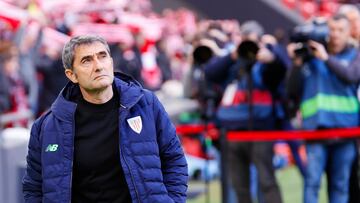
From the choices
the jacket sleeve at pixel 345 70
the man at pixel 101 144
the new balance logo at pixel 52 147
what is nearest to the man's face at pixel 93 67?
the man at pixel 101 144

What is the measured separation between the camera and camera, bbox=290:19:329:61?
29.4 ft

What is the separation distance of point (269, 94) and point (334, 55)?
73cm

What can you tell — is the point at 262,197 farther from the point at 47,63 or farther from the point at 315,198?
the point at 47,63

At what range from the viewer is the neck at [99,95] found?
18.7 feet

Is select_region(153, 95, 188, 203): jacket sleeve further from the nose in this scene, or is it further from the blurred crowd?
the blurred crowd

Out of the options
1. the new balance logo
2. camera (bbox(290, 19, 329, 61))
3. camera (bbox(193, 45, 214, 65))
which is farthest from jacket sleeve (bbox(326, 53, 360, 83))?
the new balance logo

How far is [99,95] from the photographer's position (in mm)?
5711

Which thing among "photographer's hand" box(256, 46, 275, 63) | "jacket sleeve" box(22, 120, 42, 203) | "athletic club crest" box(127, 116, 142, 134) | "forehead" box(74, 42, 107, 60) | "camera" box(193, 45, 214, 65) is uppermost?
"camera" box(193, 45, 214, 65)

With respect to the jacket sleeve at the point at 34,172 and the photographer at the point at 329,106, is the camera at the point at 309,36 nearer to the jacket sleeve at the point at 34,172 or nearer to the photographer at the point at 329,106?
the photographer at the point at 329,106

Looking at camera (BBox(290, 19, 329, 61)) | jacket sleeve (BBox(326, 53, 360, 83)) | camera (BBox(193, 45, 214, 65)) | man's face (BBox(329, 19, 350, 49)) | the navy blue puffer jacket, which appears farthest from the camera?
camera (BBox(193, 45, 214, 65))

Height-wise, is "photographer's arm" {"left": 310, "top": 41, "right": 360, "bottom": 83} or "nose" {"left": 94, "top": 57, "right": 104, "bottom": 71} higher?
"photographer's arm" {"left": 310, "top": 41, "right": 360, "bottom": 83}

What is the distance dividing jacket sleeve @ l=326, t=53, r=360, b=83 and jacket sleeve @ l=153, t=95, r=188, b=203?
329cm

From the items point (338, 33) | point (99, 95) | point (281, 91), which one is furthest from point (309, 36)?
point (99, 95)

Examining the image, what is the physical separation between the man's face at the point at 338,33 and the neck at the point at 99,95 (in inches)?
149
